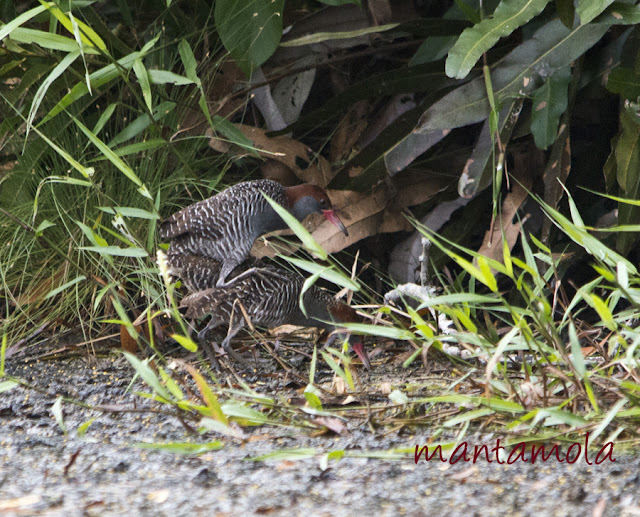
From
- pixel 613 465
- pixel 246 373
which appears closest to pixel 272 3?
pixel 246 373

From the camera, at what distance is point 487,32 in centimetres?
257

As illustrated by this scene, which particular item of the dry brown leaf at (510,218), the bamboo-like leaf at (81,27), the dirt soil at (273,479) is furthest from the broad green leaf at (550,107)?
the bamboo-like leaf at (81,27)

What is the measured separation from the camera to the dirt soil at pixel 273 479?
1462 millimetres

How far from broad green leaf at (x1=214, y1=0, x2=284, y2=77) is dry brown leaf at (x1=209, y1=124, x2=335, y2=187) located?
1.35 ft

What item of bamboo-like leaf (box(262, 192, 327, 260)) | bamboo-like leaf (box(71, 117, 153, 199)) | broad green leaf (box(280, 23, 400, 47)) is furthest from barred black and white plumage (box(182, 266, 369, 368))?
broad green leaf (box(280, 23, 400, 47))

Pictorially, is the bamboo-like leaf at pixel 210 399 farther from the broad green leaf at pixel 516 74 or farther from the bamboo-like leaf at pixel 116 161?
the broad green leaf at pixel 516 74

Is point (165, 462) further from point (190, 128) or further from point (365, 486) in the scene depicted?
point (190, 128)

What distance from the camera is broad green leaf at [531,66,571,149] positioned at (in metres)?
2.75

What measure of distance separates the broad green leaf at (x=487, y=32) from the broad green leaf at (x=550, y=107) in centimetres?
29

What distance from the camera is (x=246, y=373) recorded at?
279 cm

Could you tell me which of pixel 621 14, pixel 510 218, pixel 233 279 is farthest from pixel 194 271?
pixel 621 14

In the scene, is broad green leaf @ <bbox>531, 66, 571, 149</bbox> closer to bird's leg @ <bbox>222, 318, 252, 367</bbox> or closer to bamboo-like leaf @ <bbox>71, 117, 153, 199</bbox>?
bird's leg @ <bbox>222, 318, 252, 367</bbox>

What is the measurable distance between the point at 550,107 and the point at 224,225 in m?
1.24

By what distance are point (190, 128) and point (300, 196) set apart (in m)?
0.55
